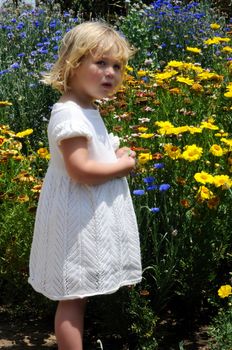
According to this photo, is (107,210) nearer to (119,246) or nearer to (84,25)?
(119,246)

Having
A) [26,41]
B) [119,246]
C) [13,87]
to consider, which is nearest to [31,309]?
[119,246]

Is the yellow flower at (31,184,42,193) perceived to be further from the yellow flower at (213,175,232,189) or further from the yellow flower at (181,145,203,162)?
the yellow flower at (213,175,232,189)

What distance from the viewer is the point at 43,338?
3.21 metres

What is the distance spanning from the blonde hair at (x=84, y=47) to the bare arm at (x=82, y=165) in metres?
0.24

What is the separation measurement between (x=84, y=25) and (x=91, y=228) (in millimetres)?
701

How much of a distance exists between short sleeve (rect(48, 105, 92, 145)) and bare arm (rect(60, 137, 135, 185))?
21 millimetres

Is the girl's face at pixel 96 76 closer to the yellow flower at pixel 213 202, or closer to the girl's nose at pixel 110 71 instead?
the girl's nose at pixel 110 71

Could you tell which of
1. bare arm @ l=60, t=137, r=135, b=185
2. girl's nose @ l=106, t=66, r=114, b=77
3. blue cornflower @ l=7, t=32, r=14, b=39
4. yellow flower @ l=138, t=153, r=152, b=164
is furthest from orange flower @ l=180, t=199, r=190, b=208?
blue cornflower @ l=7, t=32, r=14, b=39

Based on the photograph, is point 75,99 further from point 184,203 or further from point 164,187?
point 184,203

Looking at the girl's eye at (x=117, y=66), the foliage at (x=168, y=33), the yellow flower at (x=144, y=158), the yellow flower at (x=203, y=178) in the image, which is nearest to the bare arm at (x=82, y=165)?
the girl's eye at (x=117, y=66)

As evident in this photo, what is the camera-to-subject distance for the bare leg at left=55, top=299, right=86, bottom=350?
2.45 meters

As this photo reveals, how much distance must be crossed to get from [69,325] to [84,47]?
37.5 inches

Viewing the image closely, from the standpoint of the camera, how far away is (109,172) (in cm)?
238

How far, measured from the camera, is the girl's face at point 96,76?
2402 mm
